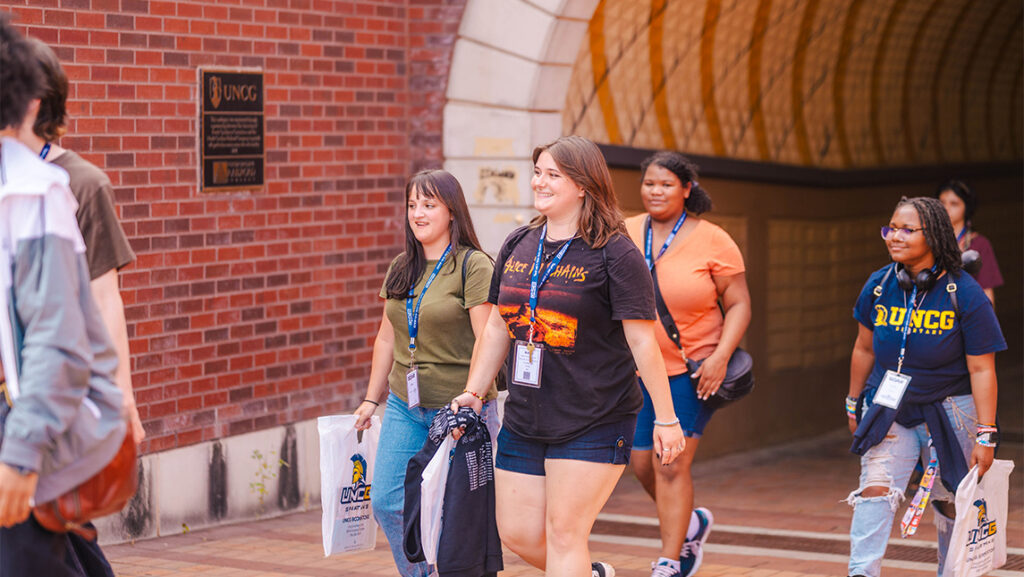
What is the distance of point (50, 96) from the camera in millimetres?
3662

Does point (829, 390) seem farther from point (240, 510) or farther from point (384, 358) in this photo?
point (384, 358)

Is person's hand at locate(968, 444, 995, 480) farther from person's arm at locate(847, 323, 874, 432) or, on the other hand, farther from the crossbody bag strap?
the crossbody bag strap

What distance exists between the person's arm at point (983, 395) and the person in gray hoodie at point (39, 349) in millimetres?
3395

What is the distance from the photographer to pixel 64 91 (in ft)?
12.2

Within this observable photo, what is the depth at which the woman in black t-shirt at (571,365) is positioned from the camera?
15.8ft

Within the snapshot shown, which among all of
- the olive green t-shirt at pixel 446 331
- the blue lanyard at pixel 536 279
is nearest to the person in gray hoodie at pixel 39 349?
the blue lanyard at pixel 536 279

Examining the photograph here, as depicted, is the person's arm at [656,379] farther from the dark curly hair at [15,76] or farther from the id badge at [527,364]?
the dark curly hair at [15,76]

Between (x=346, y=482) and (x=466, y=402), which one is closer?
(x=466, y=402)

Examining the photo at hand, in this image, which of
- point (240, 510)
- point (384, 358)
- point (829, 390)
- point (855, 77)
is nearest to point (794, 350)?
point (829, 390)

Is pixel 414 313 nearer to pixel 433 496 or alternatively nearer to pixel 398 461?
pixel 398 461

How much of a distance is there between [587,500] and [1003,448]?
22.9 feet

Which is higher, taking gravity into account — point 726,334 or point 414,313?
point 414,313

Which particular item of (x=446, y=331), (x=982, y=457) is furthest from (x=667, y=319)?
(x=982, y=457)

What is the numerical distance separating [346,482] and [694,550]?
1719mm
